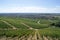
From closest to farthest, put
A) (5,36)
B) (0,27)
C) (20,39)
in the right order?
1. (20,39)
2. (5,36)
3. (0,27)

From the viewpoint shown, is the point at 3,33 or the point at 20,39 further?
the point at 3,33

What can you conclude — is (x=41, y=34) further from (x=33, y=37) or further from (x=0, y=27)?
(x=0, y=27)

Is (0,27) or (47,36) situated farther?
(0,27)

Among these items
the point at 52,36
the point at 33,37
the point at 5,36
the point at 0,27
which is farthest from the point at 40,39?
the point at 0,27

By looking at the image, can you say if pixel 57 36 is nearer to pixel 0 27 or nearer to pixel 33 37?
pixel 33 37

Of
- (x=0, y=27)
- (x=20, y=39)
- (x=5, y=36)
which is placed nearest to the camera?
(x=20, y=39)

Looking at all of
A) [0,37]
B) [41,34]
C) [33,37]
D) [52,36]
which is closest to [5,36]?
[0,37]

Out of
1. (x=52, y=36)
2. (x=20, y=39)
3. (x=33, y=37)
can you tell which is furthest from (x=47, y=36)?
(x=20, y=39)

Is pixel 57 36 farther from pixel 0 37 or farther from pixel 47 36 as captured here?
pixel 0 37
